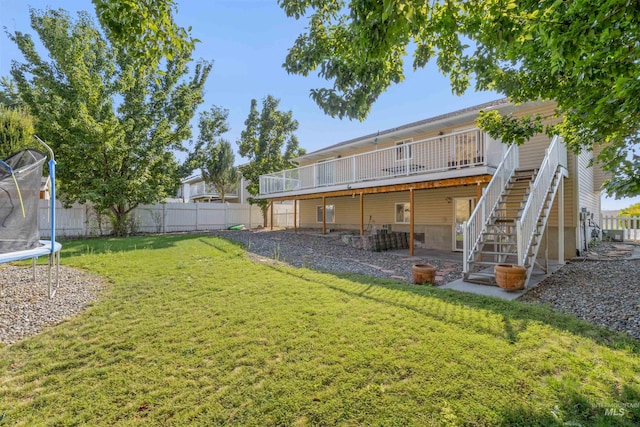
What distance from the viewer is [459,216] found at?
466 inches


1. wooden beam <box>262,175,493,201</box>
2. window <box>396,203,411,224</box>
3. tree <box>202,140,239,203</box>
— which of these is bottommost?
window <box>396,203,411,224</box>

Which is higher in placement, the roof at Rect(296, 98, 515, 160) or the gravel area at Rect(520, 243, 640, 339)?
the roof at Rect(296, 98, 515, 160)

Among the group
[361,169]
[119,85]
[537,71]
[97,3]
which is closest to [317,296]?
[97,3]

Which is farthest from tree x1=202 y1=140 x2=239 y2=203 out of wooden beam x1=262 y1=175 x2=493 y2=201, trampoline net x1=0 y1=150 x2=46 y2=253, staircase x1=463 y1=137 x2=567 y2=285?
staircase x1=463 y1=137 x2=567 y2=285

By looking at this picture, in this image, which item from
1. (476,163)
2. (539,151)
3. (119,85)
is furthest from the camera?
(119,85)

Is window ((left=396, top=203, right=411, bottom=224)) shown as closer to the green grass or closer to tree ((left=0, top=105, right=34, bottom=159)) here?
the green grass

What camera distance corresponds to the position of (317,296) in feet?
16.7

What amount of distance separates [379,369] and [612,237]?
54.5 feet

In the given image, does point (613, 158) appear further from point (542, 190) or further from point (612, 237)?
point (612, 237)

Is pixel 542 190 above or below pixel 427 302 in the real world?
above

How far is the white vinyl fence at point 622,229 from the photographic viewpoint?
13008mm

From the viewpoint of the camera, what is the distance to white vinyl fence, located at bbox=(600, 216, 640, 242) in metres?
13.0

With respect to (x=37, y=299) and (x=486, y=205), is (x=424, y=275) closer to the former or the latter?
(x=486, y=205)

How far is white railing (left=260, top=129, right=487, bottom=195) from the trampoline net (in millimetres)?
8874
